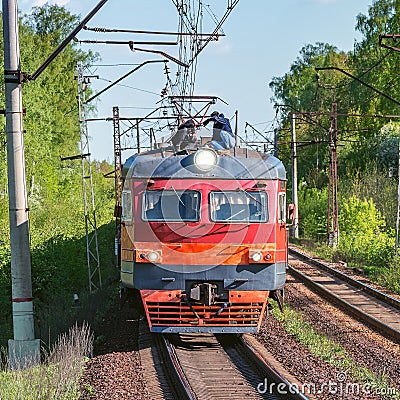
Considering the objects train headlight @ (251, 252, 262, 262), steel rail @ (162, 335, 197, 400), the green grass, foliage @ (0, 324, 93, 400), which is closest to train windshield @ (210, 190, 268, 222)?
train headlight @ (251, 252, 262, 262)

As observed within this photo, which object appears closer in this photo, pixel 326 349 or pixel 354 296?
pixel 326 349

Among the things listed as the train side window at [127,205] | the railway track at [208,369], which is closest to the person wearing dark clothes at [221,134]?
the train side window at [127,205]

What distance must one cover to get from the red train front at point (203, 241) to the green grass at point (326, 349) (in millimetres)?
1136

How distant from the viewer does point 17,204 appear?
11.7m

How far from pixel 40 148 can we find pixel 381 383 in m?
29.4

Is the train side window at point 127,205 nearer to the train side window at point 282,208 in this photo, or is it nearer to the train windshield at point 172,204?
the train windshield at point 172,204

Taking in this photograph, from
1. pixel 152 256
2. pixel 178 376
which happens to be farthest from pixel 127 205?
pixel 178 376

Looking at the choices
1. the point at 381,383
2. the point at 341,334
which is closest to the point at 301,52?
the point at 341,334

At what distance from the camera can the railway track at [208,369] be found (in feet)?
28.0

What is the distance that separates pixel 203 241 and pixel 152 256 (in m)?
0.78

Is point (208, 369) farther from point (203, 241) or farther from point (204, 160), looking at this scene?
point (204, 160)

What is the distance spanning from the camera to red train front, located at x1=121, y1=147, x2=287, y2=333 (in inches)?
418

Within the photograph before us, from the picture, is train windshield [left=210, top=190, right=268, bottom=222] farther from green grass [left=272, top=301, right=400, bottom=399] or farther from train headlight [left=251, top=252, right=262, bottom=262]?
green grass [left=272, top=301, right=400, bottom=399]

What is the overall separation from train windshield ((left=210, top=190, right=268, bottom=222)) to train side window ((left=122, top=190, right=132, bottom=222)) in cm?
123
